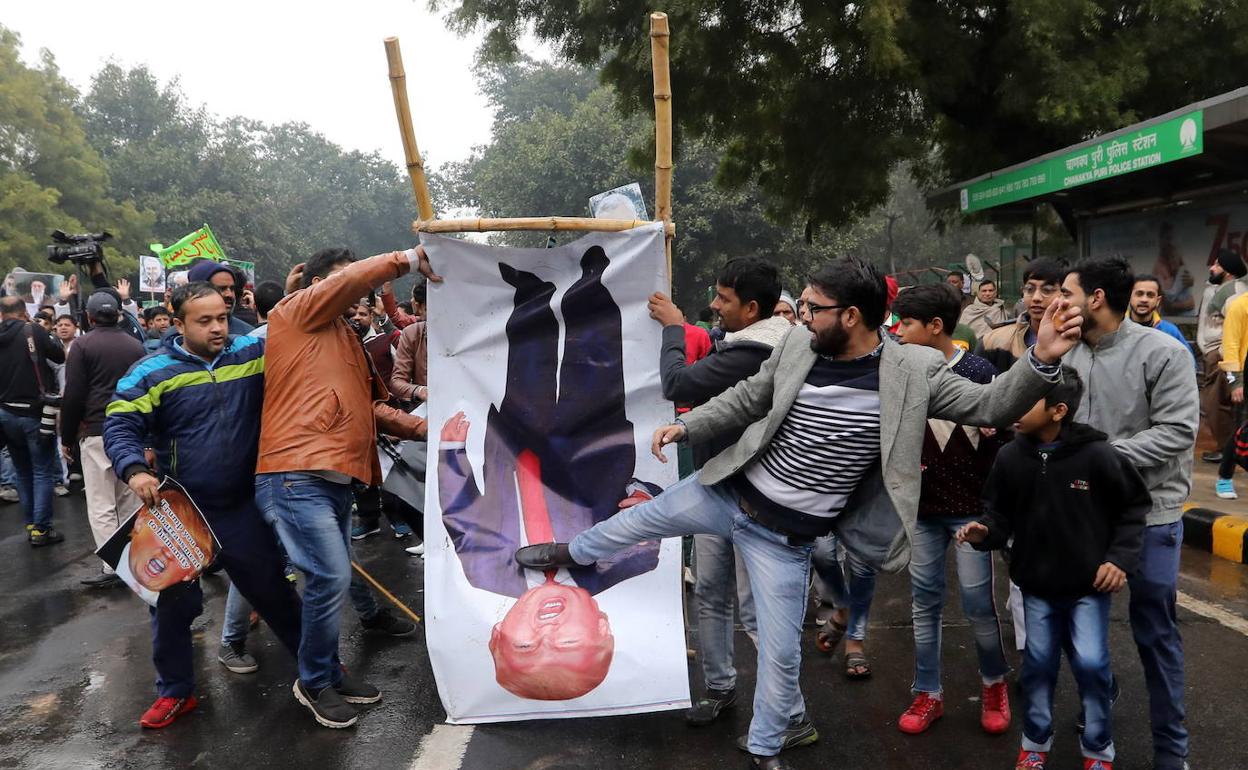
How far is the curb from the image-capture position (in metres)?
6.07

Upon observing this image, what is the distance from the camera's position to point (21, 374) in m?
7.67

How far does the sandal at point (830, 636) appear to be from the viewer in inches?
185

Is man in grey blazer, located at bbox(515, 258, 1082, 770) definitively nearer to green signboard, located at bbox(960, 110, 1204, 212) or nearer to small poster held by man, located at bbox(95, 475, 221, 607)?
small poster held by man, located at bbox(95, 475, 221, 607)

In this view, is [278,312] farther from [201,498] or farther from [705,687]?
[705,687]

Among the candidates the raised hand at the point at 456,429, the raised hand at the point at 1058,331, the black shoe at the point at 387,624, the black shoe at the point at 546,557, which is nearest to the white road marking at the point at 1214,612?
the raised hand at the point at 1058,331

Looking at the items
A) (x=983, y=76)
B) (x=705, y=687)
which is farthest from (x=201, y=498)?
(x=983, y=76)

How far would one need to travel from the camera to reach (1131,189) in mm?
10688

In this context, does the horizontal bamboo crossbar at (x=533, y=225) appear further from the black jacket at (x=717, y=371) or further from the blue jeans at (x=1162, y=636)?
the blue jeans at (x=1162, y=636)

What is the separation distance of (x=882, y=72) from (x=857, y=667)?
954cm

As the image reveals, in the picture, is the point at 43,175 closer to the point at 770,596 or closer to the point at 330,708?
the point at 330,708

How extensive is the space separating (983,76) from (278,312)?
11.4 meters

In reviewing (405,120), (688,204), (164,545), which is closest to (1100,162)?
(405,120)

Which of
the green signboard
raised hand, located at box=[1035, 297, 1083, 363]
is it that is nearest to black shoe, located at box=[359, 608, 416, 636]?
raised hand, located at box=[1035, 297, 1083, 363]

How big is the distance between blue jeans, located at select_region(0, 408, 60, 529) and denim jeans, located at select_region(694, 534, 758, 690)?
236 inches
